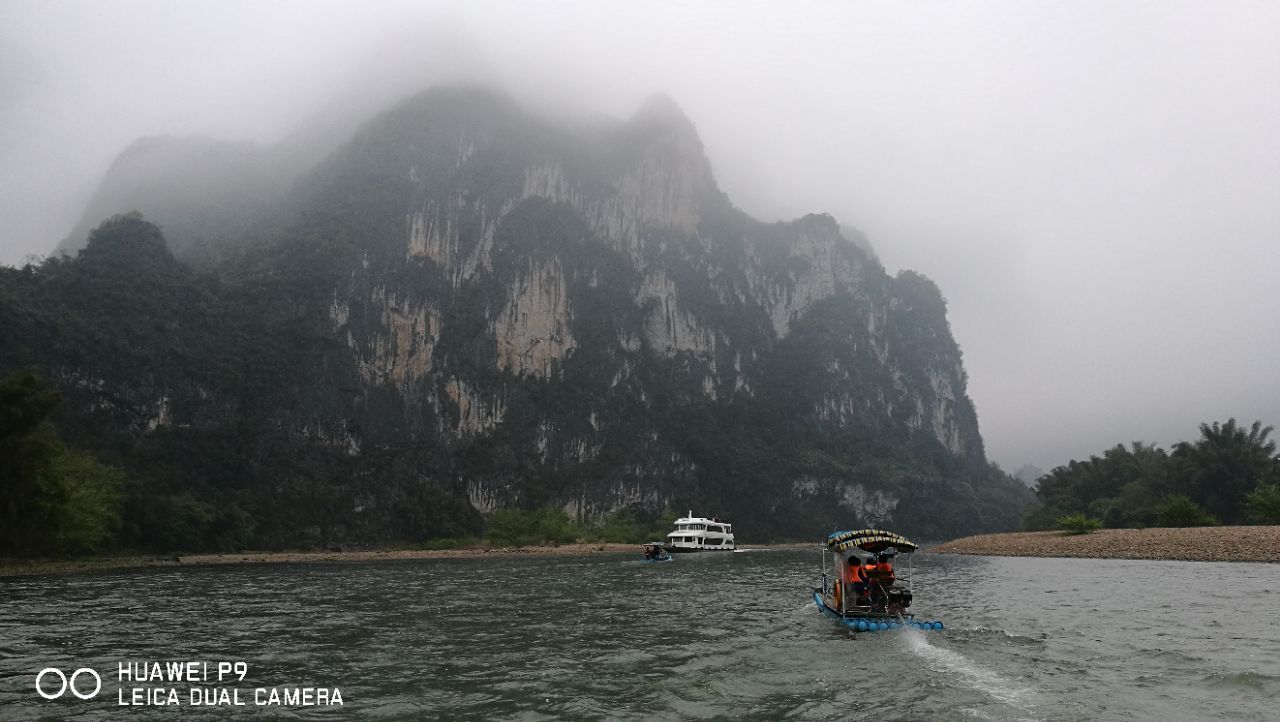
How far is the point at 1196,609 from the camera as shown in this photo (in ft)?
75.4

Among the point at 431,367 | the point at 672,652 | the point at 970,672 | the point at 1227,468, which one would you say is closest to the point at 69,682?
the point at 672,652

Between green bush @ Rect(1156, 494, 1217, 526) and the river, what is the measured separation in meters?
31.8

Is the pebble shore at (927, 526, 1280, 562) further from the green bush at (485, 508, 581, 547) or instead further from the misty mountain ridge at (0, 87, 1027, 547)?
the misty mountain ridge at (0, 87, 1027, 547)

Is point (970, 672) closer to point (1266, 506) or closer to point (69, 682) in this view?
point (69, 682)

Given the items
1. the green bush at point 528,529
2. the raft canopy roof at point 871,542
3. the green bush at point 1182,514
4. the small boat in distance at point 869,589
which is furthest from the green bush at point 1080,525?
the green bush at point 528,529

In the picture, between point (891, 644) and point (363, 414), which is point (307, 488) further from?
point (891, 644)

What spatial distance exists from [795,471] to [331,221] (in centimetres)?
12847

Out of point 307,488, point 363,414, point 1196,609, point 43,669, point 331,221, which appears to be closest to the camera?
point 43,669

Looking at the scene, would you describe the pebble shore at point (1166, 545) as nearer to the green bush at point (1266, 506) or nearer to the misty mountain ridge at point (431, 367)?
the green bush at point (1266, 506)

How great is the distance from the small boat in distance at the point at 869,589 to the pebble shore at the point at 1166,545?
31.3 metres

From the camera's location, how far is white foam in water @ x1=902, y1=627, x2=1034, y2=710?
13.1 metres

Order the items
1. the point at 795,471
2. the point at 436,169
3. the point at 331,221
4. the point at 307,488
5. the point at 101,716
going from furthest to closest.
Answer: the point at 795,471 → the point at 436,169 → the point at 331,221 → the point at 307,488 → the point at 101,716

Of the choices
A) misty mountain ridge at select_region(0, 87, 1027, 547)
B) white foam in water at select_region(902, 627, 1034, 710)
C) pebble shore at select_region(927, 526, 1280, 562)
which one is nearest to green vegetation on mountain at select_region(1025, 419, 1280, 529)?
pebble shore at select_region(927, 526, 1280, 562)

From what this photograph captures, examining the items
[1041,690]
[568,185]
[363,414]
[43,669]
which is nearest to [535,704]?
[1041,690]
